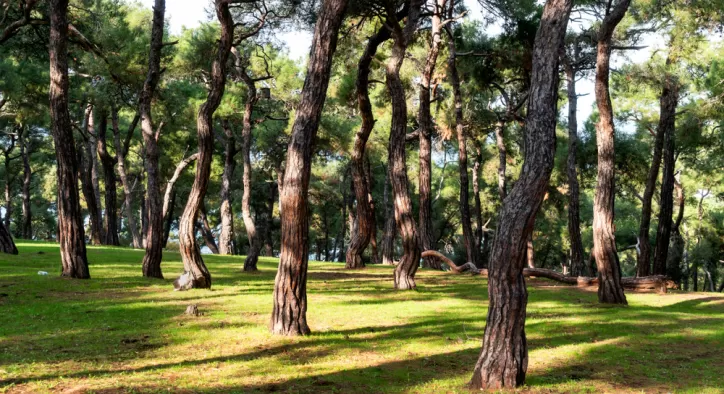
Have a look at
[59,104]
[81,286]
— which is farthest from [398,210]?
[59,104]

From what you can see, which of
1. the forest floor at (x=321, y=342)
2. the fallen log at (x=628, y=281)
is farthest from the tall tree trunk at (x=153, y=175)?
the fallen log at (x=628, y=281)

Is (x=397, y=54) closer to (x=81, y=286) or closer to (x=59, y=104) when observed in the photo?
(x=59, y=104)

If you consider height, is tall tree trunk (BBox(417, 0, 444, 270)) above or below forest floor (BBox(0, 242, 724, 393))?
above

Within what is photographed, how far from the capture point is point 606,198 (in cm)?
1320

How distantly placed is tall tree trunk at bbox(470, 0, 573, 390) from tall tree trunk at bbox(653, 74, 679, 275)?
650 inches

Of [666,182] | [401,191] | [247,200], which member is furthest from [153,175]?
[666,182]

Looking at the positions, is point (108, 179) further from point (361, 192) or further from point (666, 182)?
point (666, 182)

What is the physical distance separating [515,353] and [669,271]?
27.8 m

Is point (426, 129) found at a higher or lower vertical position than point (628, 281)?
higher

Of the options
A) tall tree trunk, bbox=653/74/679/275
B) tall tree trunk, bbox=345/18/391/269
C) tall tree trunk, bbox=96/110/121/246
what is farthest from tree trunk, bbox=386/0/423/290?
tall tree trunk, bbox=96/110/121/246

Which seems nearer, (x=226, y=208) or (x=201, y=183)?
(x=201, y=183)

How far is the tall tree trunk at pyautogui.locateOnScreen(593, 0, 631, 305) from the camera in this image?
13.1 meters

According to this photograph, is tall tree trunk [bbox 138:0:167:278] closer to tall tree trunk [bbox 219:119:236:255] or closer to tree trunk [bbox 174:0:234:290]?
tree trunk [bbox 174:0:234:290]

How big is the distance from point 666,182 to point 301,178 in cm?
1710
